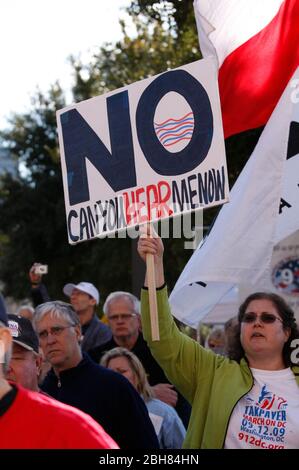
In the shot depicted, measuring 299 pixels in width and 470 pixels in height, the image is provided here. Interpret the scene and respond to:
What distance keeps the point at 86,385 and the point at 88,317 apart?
372 centimetres

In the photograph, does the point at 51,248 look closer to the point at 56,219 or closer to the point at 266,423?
the point at 56,219

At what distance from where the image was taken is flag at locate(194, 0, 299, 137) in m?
6.64

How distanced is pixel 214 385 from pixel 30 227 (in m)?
27.8

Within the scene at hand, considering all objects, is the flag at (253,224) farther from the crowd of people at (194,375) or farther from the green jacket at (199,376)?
the green jacket at (199,376)

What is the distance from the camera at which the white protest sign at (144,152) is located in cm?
487

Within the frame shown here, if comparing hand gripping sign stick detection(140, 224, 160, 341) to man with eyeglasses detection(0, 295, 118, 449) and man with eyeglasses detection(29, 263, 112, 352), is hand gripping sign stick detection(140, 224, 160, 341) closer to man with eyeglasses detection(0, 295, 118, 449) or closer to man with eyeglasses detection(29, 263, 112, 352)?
man with eyeglasses detection(0, 295, 118, 449)

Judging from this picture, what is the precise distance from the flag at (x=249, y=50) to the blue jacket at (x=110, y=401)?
2.21 meters

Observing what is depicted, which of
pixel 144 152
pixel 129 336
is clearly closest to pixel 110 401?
pixel 144 152

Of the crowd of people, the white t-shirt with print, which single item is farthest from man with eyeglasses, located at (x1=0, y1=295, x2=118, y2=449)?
the white t-shirt with print

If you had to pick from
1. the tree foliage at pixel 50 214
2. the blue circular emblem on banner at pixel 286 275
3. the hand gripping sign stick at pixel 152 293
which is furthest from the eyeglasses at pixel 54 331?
the tree foliage at pixel 50 214

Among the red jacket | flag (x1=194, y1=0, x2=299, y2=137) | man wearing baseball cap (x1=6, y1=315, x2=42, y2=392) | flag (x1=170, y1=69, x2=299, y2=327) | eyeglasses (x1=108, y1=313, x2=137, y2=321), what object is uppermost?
flag (x1=194, y1=0, x2=299, y2=137)

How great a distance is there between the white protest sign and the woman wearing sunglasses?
31 centimetres

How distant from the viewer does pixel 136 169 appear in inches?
199
